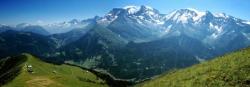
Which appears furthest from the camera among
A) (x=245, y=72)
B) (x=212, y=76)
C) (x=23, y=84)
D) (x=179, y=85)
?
(x=23, y=84)

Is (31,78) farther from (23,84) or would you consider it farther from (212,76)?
(212,76)

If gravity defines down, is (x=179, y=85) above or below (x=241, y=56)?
below

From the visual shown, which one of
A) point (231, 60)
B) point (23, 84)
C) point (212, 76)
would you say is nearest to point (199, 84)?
point (212, 76)

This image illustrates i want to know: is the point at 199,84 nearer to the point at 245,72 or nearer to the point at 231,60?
the point at 245,72

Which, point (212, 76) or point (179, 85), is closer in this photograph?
point (212, 76)

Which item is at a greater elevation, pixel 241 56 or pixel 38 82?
pixel 241 56

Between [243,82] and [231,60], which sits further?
[231,60]

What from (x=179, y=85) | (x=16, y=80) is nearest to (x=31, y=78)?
(x=16, y=80)

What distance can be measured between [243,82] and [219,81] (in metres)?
5.75

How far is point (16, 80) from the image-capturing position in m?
176

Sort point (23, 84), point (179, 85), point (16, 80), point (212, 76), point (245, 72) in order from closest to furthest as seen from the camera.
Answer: point (245, 72), point (212, 76), point (179, 85), point (23, 84), point (16, 80)

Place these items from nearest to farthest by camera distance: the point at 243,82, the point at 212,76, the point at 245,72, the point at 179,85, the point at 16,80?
1. the point at 243,82
2. the point at 245,72
3. the point at 212,76
4. the point at 179,85
5. the point at 16,80

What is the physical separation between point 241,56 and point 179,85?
15188mm

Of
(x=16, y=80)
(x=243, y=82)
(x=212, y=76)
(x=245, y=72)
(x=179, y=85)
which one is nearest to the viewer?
(x=243, y=82)
